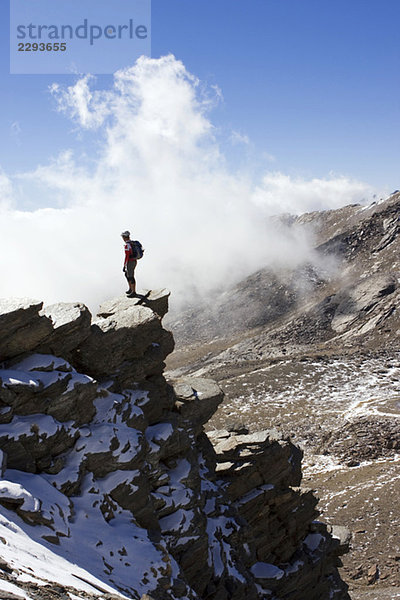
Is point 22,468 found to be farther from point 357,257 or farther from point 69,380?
point 357,257

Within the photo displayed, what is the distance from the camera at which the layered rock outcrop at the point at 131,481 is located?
13.2 meters

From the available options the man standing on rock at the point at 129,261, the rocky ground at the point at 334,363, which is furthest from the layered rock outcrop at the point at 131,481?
the rocky ground at the point at 334,363

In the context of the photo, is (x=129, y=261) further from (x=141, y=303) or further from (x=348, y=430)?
(x=348, y=430)

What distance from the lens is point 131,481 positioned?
16156 mm

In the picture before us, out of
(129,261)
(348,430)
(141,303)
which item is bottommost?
(348,430)

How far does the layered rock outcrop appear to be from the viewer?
13.2m

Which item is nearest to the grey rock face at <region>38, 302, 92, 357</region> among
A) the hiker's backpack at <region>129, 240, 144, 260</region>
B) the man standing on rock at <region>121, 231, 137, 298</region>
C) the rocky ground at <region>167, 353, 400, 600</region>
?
the man standing on rock at <region>121, 231, 137, 298</region>

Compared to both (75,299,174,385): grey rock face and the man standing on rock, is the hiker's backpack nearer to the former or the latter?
the man standing on rock

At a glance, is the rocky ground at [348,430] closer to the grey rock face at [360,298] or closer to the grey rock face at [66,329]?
the grey rock face at [66,329]

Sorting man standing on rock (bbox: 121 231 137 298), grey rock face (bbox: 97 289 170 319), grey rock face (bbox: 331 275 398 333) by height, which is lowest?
grey rock face (bbox: 97 289 170 319)

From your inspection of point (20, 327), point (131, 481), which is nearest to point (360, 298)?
point (131, 481)

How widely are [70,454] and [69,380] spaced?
2.58 m

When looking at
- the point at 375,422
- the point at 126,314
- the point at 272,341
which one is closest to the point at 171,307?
the point at 272,341

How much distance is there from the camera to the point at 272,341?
83.7 m
